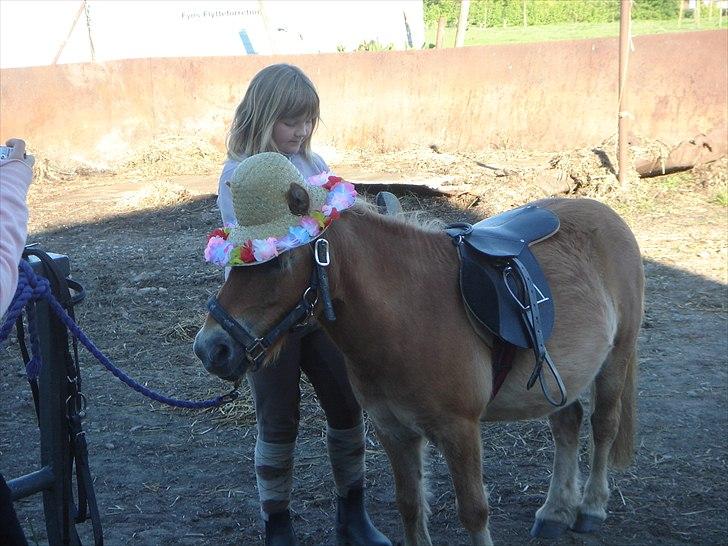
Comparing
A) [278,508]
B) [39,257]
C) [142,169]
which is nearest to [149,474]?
[278,508]

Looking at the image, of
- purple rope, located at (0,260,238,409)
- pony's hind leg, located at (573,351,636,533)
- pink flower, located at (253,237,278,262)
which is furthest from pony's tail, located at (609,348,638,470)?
purple rope, located at (0,260,238,409)

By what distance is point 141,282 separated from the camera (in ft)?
21.2

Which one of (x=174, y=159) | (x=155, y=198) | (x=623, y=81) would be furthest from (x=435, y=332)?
(x=174, y=159)

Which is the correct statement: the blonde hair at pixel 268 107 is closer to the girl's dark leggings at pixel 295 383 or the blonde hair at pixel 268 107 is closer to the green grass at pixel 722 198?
the girl's dark leggings at pixel 295 383

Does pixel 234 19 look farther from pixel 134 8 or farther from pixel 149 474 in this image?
pixel 149 474

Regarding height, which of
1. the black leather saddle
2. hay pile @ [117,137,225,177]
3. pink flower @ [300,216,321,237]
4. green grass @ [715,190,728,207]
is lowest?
green grass @ [715,190,728,207]

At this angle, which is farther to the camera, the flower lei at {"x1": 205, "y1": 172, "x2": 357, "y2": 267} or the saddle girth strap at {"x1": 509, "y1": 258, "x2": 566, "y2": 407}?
the saddle girth strap at {"x1": 509, "y1": 258, "x2": 566, "y2": 407}

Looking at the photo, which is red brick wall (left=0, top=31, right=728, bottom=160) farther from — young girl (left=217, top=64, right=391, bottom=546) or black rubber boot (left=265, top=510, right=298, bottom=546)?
black rubber boot (left=265, top=510, right=298, bottom=546)

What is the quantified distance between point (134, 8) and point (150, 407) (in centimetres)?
1581

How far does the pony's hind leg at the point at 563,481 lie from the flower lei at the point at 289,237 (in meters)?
1.54

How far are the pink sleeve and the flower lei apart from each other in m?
0.59

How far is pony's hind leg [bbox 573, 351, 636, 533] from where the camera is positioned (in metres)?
3.22

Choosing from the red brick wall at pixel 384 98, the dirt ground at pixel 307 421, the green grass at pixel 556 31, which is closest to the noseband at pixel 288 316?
the dirt ground at pixel 307 421

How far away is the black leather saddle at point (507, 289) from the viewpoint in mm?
2541
